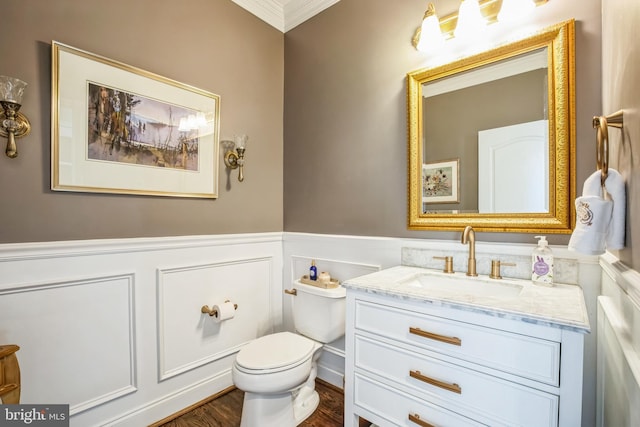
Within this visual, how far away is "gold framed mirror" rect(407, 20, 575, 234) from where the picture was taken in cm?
125

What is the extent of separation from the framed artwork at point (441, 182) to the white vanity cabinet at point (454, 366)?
0.70 metres

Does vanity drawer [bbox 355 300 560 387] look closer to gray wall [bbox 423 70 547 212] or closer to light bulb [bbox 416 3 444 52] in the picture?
gray wall [bbox 423 70 547 212]

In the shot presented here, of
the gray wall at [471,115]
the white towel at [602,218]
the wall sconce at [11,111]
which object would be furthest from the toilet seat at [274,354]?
the wall sconce at [11,111]

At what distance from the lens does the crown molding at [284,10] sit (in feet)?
6.88

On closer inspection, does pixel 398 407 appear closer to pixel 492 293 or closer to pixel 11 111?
pixel 492 293

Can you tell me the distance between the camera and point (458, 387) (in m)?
1.02

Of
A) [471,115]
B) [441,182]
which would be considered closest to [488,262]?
[441,182]

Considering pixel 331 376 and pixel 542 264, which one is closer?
pixel 542 264

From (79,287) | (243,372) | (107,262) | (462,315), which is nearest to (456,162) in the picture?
(462,315)

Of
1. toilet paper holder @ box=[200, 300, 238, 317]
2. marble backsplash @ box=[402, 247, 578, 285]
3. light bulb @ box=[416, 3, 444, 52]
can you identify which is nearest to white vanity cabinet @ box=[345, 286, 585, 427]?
marble backsplash @ box=[402, 247, 578, 285]

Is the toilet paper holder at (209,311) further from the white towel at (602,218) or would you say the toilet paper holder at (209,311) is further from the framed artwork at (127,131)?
the white towel at (602,218)

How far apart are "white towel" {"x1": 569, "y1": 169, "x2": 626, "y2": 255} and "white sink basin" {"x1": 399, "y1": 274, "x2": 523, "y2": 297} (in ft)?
1.49

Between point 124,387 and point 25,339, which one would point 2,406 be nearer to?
point 25,339

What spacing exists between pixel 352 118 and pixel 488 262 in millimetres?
1191
